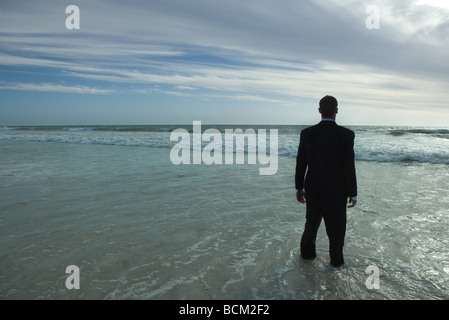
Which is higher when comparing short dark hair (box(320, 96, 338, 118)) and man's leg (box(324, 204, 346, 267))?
short dark hair (box(320, 96, 338, 118))

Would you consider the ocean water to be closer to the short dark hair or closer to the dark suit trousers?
the dark suit trousers

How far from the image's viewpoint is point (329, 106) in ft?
11.1

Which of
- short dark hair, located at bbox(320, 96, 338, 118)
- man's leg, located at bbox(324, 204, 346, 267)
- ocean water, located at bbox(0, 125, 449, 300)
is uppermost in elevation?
short dark hair, located at bbox(320, 96, 338, 118)

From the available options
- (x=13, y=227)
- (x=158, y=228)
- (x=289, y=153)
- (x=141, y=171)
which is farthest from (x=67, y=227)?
(x=289, y=153)

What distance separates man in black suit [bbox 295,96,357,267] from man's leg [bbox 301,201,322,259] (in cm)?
1

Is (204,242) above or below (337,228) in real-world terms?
below

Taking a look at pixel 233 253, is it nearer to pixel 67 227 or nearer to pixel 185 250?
pixel 185 250

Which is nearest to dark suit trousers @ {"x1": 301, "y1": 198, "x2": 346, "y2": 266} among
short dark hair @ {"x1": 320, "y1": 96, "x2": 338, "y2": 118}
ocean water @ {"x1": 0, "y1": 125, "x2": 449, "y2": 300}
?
ocean water @ {"x1": 0, "y1": 125, "x2": 449, "y2": 300}

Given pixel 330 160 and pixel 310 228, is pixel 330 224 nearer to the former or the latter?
pixel 310 228

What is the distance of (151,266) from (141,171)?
22.0 feet

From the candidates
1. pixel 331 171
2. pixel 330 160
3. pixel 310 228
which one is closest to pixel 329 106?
pixel 330 160

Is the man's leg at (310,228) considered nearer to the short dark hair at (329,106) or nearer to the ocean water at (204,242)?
the ocean water at (204,242)

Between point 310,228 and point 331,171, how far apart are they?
31.4 inches

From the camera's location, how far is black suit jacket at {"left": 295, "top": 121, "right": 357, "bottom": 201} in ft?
10.8
